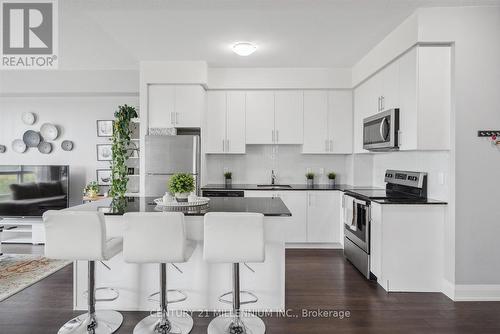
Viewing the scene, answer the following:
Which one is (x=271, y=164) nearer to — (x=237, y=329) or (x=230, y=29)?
(x=230, y=29)

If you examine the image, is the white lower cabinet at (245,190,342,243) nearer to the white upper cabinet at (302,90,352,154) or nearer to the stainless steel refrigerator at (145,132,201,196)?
the white upper cabinet at (302,90,352,154)

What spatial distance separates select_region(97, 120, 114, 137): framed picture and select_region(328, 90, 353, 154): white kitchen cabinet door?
3.79 m

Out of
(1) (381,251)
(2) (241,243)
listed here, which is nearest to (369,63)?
(1) (381,251)

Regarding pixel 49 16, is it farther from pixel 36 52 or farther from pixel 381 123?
pixel 381 123

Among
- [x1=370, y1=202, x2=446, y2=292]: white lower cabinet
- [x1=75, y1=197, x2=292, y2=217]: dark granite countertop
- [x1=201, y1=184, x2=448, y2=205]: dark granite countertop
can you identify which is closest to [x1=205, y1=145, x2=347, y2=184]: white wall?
[x1=201, y1=184, x2=448, y2=205]: dark granite countertop

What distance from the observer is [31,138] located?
568cm

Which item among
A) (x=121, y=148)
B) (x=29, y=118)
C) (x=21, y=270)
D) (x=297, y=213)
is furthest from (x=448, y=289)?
(x=29, y=118)

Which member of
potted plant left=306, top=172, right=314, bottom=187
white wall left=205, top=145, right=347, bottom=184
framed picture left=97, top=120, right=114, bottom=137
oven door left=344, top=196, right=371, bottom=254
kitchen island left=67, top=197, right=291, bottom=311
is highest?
framed picture left=97, top=120, right=114, bottom=137

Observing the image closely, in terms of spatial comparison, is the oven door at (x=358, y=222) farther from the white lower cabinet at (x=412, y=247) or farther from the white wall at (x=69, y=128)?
the white wall at (x=69, y=128)

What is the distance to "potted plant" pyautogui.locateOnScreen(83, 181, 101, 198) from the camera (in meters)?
5.27

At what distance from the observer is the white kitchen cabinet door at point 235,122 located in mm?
5023

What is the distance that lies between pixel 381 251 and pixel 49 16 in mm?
4226

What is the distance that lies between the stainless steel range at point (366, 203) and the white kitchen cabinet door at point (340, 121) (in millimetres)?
913

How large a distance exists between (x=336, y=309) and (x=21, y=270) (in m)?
3.56
